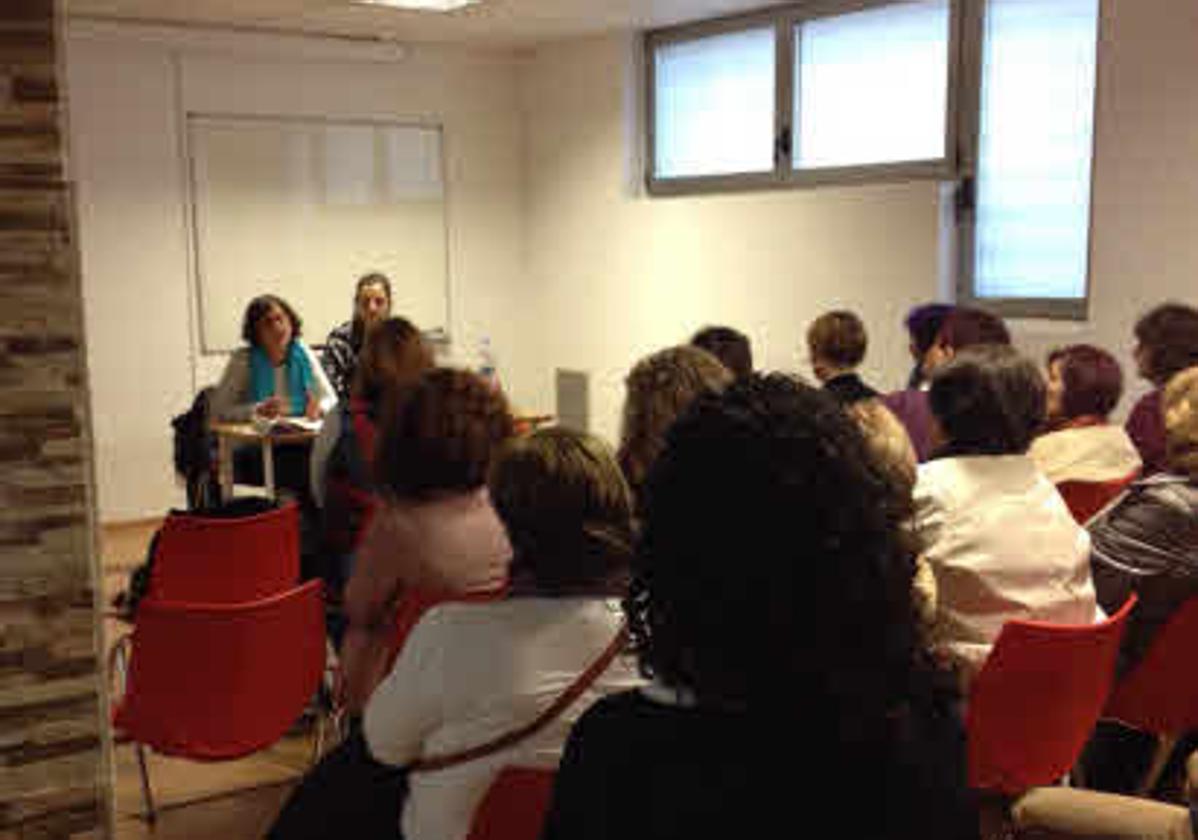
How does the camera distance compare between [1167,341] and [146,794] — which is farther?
[1167,341]

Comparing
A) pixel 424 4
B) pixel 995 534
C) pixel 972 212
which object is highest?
A: pixel 424 4

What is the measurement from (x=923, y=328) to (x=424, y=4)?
3157 millimetres

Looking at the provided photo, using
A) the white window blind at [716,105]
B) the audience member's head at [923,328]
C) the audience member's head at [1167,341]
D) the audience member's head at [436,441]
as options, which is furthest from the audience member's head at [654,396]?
the white window blind at [716,105]

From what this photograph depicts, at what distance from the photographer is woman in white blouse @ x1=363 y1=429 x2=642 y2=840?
5.44ft

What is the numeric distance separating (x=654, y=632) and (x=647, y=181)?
6.62 m

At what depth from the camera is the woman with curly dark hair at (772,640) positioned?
97cm

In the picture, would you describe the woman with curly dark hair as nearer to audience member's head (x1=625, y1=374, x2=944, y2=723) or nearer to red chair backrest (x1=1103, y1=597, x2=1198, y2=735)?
audience member's head (x1=625, y1=374, x2=944, y2=723)

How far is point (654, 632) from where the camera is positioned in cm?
104

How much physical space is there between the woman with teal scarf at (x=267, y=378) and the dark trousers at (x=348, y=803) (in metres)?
3.25

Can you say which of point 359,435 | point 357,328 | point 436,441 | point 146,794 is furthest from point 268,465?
point 436,441

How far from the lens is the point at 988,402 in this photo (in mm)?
2482

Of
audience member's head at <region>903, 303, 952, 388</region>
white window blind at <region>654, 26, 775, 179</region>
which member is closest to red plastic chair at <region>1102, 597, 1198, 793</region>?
audience member's head at <region>903, 303, 952, 388</region>

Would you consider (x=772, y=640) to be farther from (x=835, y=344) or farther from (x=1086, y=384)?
(x=835, y=344)

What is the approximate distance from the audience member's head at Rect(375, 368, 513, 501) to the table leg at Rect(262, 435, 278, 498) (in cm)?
241
